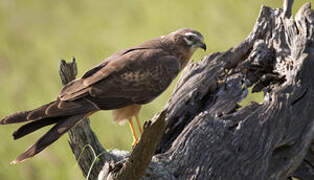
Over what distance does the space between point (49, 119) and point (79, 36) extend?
7312 millimetres

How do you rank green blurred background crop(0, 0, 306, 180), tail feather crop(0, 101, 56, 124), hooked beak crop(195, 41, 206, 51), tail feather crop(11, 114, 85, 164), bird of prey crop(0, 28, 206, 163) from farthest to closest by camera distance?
green blurred background crop(0, 0, 306, 180) < hooked beak crop(195, 41, 206, 51) < bird of prey crop(0, 28, 206, 163) < tail feather crop(0, 101, 56, 124) < tail feather crop(11, 114, 85, 164)

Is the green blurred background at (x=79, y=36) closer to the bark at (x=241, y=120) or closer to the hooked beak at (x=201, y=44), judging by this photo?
the hooked beak at (x=201, y=44)

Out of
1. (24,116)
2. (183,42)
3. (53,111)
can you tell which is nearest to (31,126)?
(24,116)

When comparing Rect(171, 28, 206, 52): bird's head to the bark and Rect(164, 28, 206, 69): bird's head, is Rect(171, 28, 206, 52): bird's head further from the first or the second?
the bark

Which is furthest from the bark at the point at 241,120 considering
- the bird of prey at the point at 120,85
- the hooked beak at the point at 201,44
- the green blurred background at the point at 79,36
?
the green blurred background at the point at 79,36

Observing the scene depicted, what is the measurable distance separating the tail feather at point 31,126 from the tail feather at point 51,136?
68 mm

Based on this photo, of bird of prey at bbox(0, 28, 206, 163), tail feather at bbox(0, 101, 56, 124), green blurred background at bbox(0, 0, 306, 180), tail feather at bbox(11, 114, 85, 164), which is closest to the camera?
tail feather at bbox(11, 114, 85, 164)

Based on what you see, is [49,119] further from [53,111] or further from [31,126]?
[31,126]

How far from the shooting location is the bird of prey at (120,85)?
5.14m

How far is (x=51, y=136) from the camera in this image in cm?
490

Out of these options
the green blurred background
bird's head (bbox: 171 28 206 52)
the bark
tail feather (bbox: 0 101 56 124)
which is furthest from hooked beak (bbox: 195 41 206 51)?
the green blurred background

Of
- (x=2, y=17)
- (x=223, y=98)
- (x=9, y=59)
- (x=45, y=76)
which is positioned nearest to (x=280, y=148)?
(x=223, y=98)

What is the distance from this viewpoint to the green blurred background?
894 centimetres

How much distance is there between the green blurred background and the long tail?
10.4 feet
